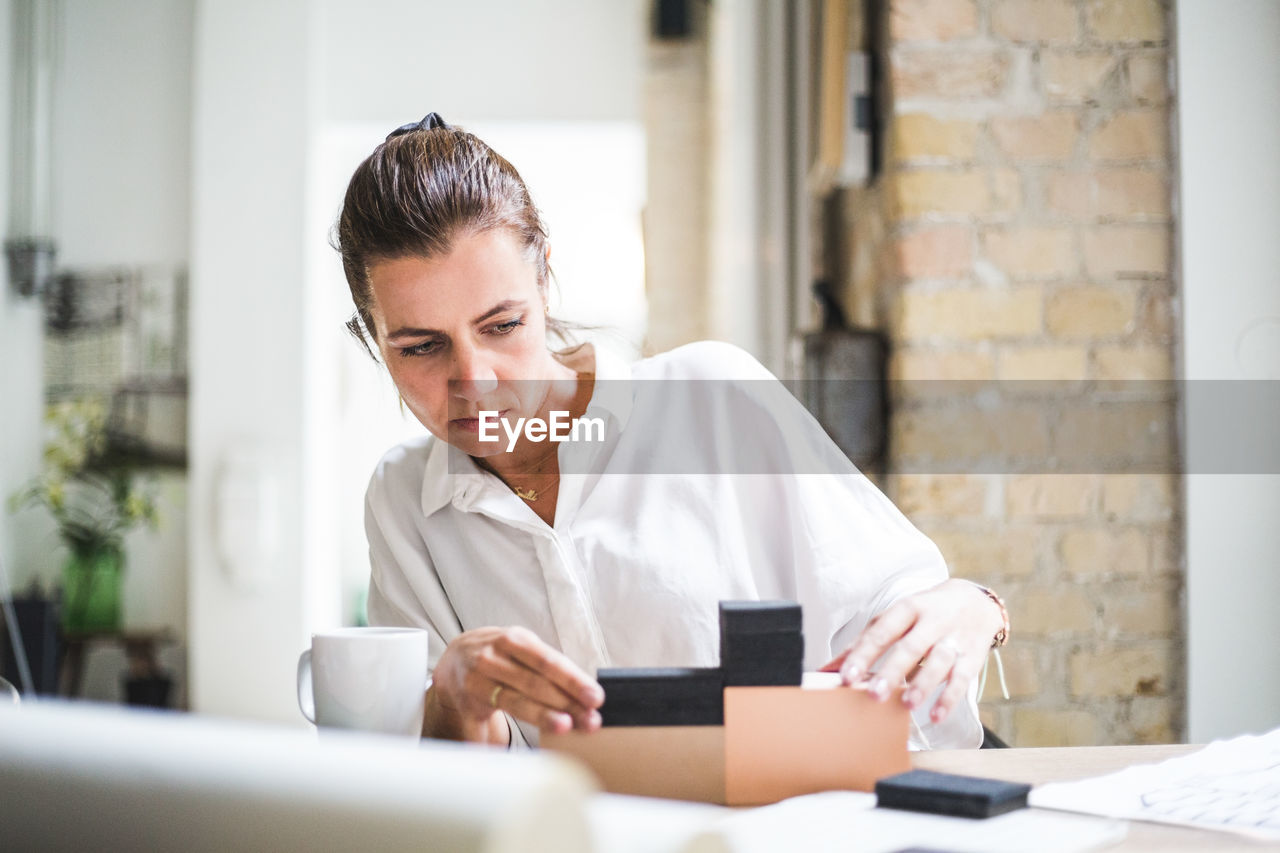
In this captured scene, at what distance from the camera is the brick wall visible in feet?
6.28

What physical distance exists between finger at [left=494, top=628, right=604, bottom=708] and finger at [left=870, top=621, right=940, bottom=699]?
0.18 metres

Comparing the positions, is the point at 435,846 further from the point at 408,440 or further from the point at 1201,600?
the point at 1201,600

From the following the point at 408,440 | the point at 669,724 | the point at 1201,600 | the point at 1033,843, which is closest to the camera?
the point at 1033,843

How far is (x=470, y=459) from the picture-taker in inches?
49.4

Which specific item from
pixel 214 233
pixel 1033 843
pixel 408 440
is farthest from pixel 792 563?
pixel 214 233

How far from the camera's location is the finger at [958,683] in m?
0.79

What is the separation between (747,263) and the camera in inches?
150

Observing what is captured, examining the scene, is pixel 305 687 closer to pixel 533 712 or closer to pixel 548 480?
pixel 533 712

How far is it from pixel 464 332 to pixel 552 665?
1.71ft

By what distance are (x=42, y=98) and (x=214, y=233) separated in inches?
34.8

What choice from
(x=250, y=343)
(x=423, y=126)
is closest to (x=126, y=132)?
(x=250, y=343)

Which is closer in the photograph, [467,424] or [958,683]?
[958,683]

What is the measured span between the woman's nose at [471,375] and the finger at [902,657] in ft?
1.73

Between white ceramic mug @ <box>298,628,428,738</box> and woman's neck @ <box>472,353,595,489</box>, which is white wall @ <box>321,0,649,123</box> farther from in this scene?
white ceramic mug @ <box>298,628,428,738</box>
